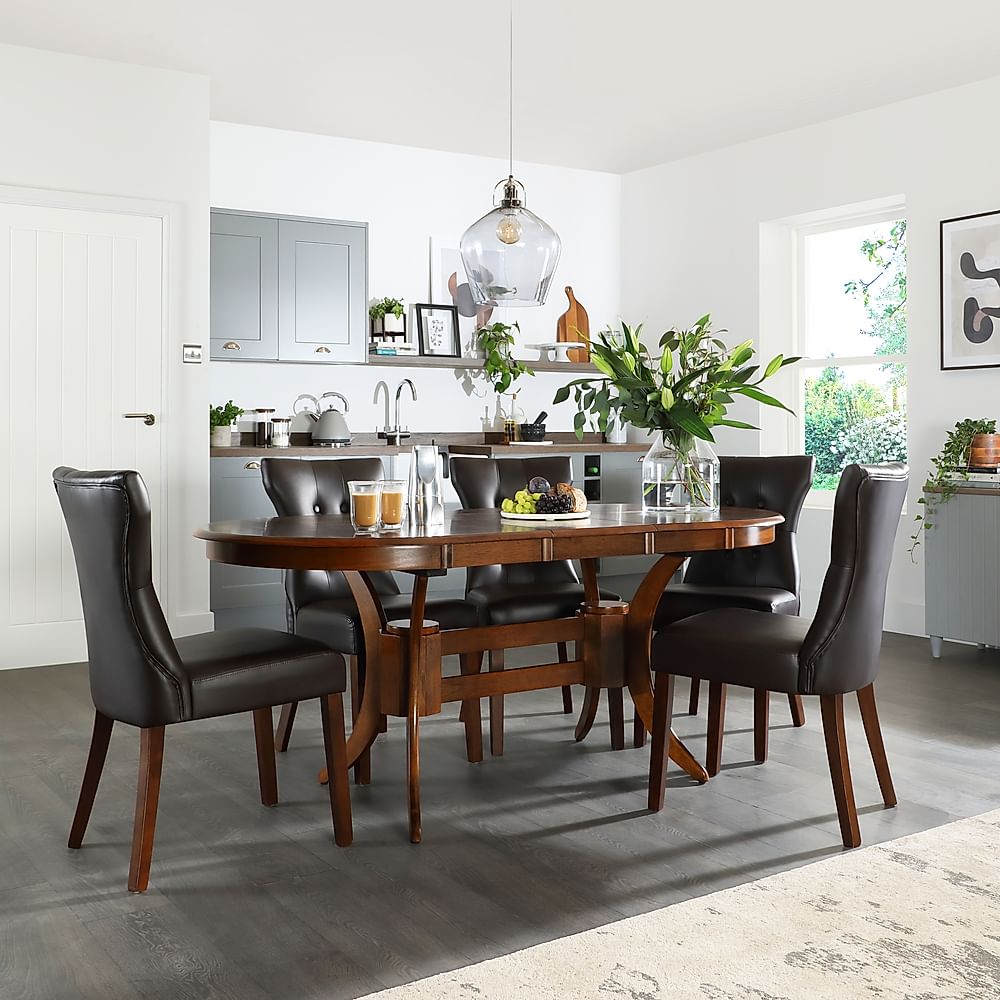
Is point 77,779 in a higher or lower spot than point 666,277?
lower

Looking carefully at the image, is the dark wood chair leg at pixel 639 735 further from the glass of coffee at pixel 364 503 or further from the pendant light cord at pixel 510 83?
the pendant light cord at pixel 510 83

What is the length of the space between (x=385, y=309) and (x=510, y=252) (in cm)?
313

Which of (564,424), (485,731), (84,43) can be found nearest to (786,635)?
(485,731)

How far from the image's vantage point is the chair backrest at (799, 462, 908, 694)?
109 inches

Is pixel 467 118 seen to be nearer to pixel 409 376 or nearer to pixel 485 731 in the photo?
pixel 409 376

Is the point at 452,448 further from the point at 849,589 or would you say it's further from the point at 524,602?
the point at 849,589

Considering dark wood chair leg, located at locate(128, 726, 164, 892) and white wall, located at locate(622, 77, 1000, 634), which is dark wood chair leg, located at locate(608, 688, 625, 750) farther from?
white wall, located at locate(622, 77, 1000, 634)

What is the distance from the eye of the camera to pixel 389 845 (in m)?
2.75

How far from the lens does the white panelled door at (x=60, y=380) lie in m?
4.87

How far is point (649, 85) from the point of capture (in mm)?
5301

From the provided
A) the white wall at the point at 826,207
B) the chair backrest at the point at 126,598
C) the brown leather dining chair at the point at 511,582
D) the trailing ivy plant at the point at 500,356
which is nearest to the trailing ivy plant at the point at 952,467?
the white wall at the point at 826,207

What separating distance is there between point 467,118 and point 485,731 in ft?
11.4

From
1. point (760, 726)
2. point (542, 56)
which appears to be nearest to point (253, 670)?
point (760, 726)

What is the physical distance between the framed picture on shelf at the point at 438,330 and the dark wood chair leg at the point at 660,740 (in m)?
3.87
